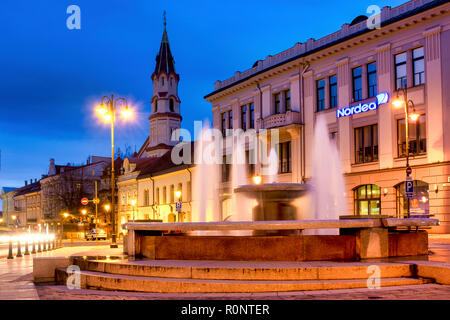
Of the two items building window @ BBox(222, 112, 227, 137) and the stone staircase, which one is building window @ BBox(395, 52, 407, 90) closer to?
building window @ BBox(222, 112, 227, 137)

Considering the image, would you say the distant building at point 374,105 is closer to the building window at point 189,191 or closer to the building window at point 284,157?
the building window at point 284,157

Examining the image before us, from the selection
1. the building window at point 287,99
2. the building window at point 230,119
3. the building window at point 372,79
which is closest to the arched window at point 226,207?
the building window at point 230,119

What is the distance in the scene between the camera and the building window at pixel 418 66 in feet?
101

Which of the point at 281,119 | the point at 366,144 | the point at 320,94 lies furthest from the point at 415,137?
the point at 281,119

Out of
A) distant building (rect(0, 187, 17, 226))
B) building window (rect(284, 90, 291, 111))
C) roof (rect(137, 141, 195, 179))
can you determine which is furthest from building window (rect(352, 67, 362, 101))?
distant building (rect(0, 187, 17, 226))

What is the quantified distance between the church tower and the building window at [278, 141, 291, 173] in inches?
2109

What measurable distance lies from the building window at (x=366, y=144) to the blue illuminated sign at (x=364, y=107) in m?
1.16

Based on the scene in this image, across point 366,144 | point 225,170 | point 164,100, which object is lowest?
point 225,170

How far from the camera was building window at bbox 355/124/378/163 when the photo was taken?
1327 inches

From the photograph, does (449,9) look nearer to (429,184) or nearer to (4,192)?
(429,184)

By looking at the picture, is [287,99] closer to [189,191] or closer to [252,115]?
[252,115]

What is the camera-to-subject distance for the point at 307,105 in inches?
1555

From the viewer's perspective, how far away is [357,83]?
1388 inches

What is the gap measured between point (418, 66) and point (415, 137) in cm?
417
